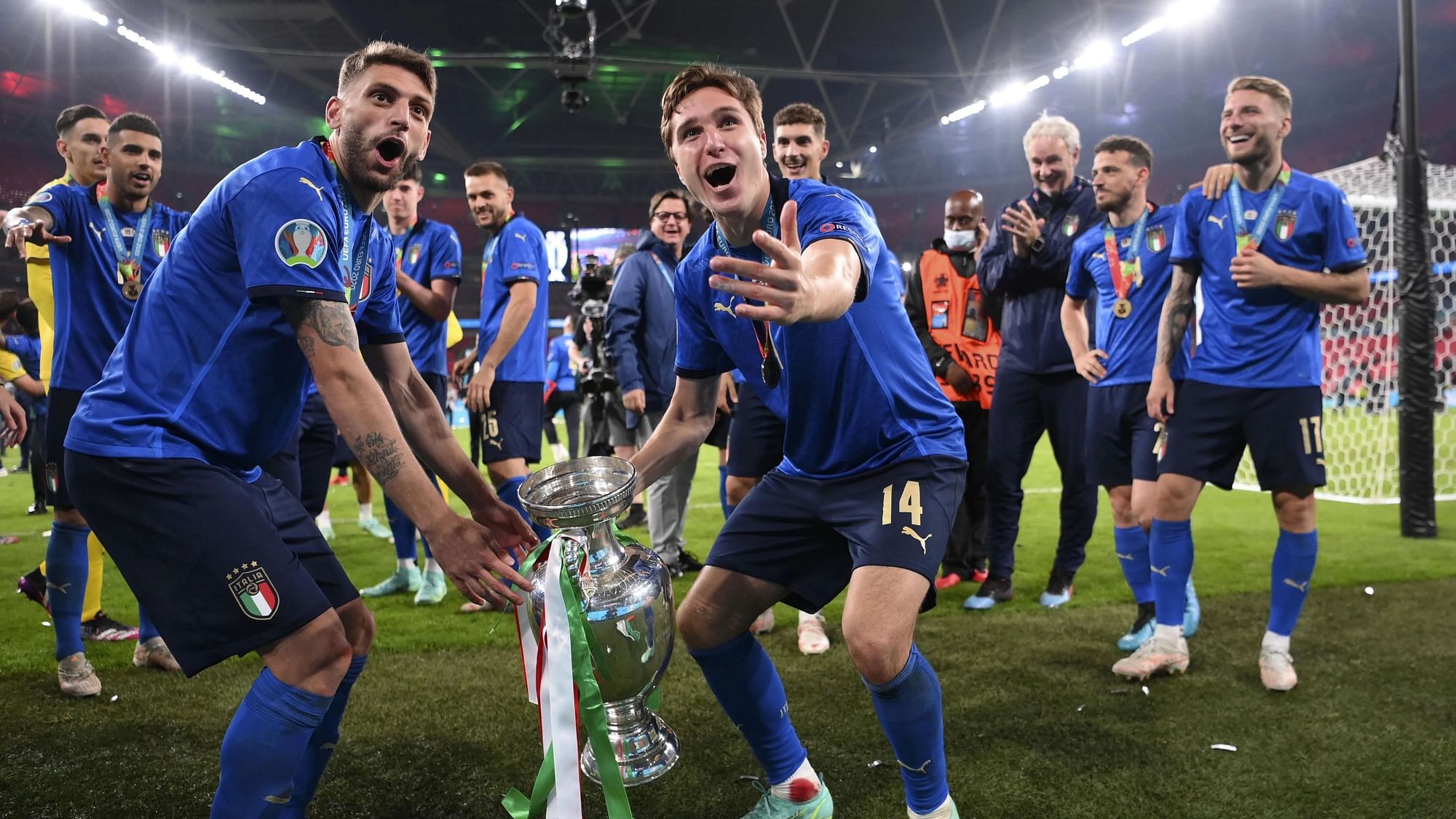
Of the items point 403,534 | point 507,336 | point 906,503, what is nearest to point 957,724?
point 906,503

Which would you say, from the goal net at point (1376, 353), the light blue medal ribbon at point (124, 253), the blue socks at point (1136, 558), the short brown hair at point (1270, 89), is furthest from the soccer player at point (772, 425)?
the goal net at point (1376, 353)

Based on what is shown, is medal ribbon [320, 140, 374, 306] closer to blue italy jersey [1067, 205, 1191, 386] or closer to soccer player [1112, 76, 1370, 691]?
soccer player [1112, 76, 1370, 691]

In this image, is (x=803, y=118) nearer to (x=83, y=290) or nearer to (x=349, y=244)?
(x=349, y=244)

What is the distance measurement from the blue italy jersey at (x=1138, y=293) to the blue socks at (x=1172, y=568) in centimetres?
81

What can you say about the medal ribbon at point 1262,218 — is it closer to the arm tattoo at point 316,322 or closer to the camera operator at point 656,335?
the camera operator at point 656,335

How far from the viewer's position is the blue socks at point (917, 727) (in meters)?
2.07

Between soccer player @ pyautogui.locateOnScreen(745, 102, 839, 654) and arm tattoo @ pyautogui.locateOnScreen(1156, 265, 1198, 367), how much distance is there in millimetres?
1594

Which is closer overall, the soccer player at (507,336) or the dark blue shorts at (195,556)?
the dark blue shorts at (195,556)

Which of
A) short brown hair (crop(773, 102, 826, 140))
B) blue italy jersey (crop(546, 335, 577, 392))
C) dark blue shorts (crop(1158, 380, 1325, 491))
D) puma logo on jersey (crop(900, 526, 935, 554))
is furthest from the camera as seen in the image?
blue italy jersey (crop(546, 335, 577, 392))

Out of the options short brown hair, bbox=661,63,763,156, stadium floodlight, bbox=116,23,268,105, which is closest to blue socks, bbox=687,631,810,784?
short brown hair, bbox=661,63,763,156

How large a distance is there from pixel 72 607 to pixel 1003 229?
4494 millimetres

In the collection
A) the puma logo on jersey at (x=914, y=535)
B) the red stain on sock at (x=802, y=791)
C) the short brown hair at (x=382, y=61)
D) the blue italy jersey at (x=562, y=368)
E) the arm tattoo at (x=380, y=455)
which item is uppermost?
the short brown hair at (x=382, y=61)

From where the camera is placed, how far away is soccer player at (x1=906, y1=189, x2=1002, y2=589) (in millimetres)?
5305

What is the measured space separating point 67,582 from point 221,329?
243 centimetres
